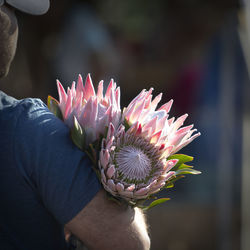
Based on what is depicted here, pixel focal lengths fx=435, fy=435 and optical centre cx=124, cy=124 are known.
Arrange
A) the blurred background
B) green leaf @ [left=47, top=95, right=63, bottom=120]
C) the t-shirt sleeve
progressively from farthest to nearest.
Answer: the blurred background, green leaf @ [left=47, top=95, right=63, bottom=120], the t-shirt sleeve

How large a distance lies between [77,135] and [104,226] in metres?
0.27

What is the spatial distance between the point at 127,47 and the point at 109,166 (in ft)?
13.5

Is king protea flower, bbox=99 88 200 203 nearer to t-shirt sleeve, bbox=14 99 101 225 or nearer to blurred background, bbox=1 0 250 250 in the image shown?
t-shirt sleeve, bbox=14 99 101 225

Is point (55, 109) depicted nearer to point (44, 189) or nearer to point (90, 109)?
point (90, 109)

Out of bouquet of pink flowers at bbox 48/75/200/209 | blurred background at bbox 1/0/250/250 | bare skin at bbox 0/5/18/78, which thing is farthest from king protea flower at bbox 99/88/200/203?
blurred background at bbox 1/0/250/250

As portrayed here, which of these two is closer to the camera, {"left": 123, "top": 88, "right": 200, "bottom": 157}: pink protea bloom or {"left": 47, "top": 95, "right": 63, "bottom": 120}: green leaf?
{"left": 123, "top": 88, "right": 200, "bottom": 157}: pink protea bloom

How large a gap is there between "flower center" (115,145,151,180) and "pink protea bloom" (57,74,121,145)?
0.31ft

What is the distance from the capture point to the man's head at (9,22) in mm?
1283

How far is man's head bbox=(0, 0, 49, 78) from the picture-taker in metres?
1.28

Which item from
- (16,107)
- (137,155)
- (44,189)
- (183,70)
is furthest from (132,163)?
(183,70)

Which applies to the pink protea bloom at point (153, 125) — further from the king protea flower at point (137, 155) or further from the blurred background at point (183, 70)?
the blurred background at point (183, 70)

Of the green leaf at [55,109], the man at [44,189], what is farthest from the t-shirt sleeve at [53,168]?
the green leaf at [55,109]

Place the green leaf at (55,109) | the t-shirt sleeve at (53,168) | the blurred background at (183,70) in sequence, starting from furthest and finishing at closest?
the blurred background at (183,70)
the green leaf at (55,109)
the t-shirt sleeve at (53,168)

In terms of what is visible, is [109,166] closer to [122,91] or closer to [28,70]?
[28,70]
